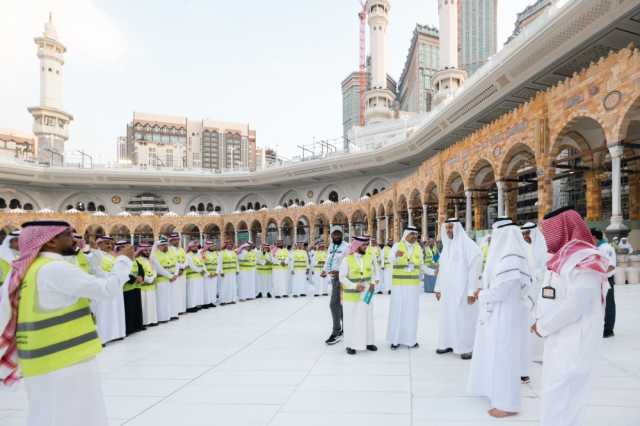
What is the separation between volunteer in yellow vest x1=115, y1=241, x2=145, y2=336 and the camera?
19.7ft

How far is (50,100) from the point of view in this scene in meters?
42.5

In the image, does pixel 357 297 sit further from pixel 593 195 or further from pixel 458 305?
pixel 593 195

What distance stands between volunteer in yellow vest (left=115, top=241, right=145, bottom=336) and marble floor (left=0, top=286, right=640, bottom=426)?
336mm

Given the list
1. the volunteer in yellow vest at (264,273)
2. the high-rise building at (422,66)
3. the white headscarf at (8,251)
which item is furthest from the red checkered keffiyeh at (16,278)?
the high-rise building at (422,66)

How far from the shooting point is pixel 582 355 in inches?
82.6

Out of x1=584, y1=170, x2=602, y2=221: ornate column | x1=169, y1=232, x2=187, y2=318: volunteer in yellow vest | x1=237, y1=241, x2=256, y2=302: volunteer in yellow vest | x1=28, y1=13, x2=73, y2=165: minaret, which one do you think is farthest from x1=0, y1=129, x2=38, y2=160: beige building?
x1=584, y1=170, x2=602, y2=221: ornate column

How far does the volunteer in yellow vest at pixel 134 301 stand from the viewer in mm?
6004

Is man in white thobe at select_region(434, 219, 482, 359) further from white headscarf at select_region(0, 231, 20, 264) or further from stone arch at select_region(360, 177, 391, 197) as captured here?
stone arch at select_region(360, 177, 391, 197)

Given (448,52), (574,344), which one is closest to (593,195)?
(574,344)

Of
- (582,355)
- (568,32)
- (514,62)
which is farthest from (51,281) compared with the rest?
(514,62)

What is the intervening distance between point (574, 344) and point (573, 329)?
0.07 m

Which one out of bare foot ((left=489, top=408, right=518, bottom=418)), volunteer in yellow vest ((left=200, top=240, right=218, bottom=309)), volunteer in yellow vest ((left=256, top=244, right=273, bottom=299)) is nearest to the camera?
bare foot ((left=489, top=408, right=518, bottom=418))

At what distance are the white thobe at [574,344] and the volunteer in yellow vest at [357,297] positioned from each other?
2.56 m

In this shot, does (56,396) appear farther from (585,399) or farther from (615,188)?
(615,188)
